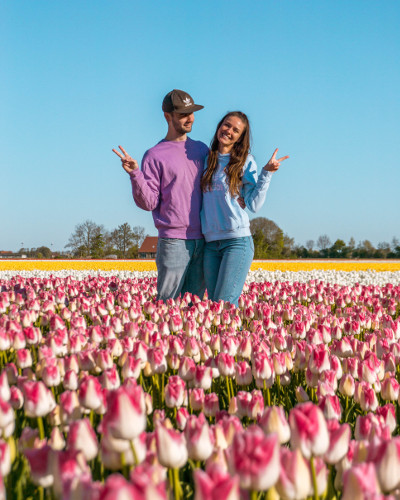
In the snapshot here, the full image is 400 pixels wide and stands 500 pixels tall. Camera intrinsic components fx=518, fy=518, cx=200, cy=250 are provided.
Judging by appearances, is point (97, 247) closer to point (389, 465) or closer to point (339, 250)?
point (339, 250)

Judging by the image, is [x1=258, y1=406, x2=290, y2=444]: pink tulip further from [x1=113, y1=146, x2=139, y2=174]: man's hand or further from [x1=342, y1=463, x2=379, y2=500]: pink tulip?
[x1=113, y1=146, x2=139, y2=174]: man's hand

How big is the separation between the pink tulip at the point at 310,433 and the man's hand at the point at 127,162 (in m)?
4.21

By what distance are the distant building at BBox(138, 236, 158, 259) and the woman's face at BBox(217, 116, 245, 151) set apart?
60.4 metres

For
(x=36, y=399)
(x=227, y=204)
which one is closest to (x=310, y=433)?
(x=36, y=399)

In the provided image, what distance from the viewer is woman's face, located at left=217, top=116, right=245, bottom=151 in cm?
584

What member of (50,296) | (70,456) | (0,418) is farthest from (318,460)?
(50,296)

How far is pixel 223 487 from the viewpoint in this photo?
1.00 meters

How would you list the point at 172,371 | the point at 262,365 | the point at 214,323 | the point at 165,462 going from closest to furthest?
the point at 165,462, the point at 262,365, the point at 172,371, the point at 214,323

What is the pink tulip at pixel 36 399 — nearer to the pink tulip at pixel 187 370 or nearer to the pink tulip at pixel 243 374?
the pink tulip at pixel 187 370

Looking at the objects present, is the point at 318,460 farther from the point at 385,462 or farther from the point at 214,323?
the point at 214,323

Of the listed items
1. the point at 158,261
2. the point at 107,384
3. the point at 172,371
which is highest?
the point at 158,261

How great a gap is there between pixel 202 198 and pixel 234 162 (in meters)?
0.61

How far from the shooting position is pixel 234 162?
5.85 meters

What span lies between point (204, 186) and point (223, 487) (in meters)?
5.18
